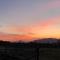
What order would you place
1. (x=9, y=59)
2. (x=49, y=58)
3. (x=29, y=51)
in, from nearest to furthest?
(x=9, y=59), (x=49, y=58), (x=29, y=51)

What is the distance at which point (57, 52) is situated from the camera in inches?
1163

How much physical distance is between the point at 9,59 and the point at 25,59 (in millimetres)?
2077

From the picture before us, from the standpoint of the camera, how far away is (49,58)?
2547 cm

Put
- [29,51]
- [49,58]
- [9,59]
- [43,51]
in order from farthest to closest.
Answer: [43,51]
[29,51]
[49,58]
[9,59]

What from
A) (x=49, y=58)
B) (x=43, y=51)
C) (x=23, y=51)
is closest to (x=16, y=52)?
(x=23, y=51)

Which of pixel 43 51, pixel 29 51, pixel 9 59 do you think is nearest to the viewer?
pixel 9 59

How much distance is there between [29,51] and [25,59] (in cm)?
522

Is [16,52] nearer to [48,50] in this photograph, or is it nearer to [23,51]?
[23,51]

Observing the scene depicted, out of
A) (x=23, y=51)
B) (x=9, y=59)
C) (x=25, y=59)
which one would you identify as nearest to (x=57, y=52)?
(x=23, y=51)

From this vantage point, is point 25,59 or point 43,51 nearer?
point 25,59

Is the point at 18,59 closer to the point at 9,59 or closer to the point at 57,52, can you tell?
the point at 9,59

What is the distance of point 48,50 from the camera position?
105ft

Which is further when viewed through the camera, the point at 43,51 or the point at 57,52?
the point at 43,51

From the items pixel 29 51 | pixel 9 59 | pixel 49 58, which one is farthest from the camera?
pixel 29 51
